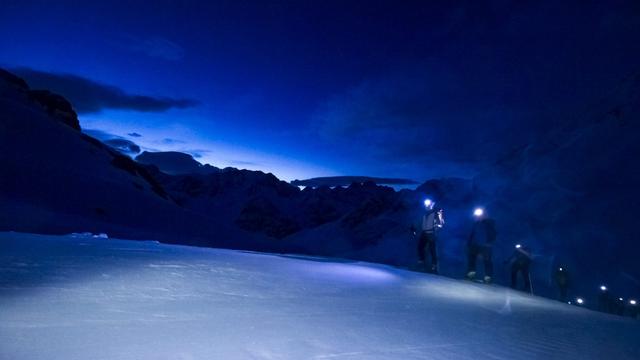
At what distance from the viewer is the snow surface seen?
7.91 feet

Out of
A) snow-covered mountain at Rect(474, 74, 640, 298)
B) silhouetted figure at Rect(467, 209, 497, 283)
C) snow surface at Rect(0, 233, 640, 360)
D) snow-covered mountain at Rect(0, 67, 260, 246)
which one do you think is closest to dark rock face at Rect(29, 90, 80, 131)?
snow-covered mountain at Rect(0, 67, 260, 246)

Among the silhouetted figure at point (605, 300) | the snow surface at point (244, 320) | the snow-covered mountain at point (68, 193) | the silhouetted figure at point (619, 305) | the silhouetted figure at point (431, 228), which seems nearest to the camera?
the snow surface at point (244, 320)

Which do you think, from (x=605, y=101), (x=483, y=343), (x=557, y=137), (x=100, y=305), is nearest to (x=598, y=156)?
(x=557, y=137)

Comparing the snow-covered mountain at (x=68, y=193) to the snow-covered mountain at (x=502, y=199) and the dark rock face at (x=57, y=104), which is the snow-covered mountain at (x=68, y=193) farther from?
the dark rock face at (x=57, y=104)

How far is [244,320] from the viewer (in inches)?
126

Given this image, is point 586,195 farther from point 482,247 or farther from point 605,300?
point 482,247

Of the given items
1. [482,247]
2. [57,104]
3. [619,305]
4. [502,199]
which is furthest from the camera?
[57,104]

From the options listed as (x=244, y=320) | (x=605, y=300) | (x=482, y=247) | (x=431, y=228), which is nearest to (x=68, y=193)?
(x=431, y=228)

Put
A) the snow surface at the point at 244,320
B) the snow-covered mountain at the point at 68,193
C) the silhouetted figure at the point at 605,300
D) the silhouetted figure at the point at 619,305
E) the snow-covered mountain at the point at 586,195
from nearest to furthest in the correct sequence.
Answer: the snow surface at the point at 244,320, the silhouetted figure at the point at 619,305, the silhouetted figure at the point at 605,300, the snow-covered mountain at the point at 586,195, the snow-covered mountain at the point at 68,193

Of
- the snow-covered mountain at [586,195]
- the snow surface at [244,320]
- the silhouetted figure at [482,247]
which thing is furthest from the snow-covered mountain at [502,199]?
the snow surface at [244,320]

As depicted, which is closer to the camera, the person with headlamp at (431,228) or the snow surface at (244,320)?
the snow surface at (244,320)

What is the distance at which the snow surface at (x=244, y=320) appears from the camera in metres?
2.41

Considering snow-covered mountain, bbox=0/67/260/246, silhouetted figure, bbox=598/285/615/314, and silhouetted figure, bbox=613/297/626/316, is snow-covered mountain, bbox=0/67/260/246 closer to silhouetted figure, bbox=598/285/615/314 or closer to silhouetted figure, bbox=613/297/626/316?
silhouetted figure, bbox=598/285/615/314

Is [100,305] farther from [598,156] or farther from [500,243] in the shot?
[598,156]
